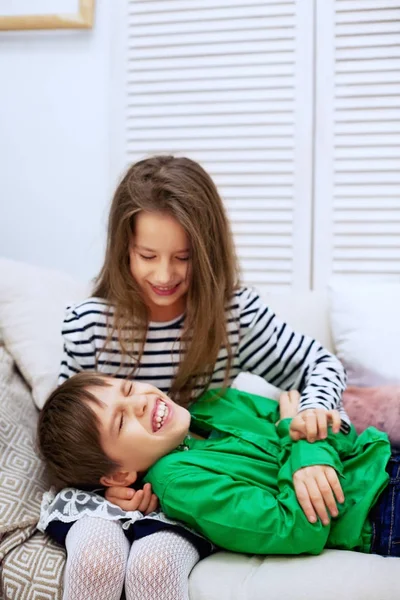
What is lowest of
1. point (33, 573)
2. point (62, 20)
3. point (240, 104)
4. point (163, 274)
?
point (33, 573)

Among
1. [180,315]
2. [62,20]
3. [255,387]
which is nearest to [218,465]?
[180,315]

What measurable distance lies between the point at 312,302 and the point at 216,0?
1.05 meters

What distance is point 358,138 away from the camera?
2.06 m

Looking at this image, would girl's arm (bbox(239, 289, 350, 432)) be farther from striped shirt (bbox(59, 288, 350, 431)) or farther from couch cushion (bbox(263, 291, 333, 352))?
couch cushion (bbox(263, 291, 333, 352))

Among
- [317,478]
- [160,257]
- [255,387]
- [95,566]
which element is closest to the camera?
[95,566]

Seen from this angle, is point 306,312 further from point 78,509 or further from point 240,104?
point 78,509

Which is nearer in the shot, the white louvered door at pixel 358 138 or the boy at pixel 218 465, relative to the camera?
the boy at pixel 218 465

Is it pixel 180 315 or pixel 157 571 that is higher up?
pixel 180 315

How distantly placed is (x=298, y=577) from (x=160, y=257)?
2.07ft

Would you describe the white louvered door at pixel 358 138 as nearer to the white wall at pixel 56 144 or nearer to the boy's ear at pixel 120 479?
the white wall at pixel 56 144

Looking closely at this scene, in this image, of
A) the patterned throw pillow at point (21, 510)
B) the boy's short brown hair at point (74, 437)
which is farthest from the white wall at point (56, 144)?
the boy's short brown hair at point (74, 437)

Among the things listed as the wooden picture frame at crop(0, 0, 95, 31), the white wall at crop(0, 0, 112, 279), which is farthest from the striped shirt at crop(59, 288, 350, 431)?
the wooden picture frame at crop(0, 0, 95, 31)

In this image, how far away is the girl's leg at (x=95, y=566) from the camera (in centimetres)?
97

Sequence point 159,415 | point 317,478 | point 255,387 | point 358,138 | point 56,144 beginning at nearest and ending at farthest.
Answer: point 317,478, point 159,415, point 255,387, point 358,138, point 56,144
